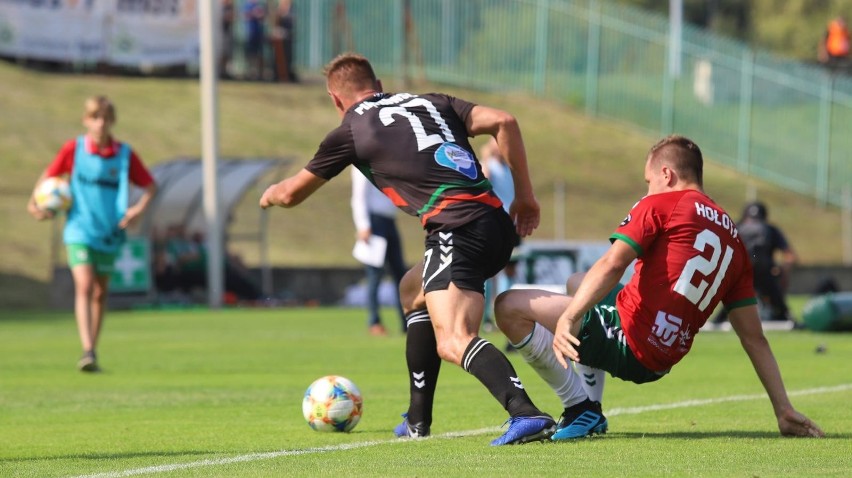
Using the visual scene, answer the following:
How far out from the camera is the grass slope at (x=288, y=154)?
28516 millimetres

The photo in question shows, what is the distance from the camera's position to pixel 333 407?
7.52 metres

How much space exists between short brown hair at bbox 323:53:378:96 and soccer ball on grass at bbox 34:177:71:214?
213 inches

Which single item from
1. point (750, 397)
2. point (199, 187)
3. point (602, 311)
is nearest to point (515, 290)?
point (602, 311)

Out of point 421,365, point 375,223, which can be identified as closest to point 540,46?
point 375,223

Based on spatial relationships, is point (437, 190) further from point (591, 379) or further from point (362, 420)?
point (362, 420)

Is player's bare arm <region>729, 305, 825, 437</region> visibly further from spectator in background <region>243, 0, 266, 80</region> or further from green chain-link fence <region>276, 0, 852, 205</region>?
spectator in background <region>243, 0, 266, 80</region>

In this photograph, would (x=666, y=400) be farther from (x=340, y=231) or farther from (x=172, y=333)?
(x=340, y=231)

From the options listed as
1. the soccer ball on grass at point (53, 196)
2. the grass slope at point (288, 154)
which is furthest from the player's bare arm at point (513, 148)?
the grass slope at point (288, 154)

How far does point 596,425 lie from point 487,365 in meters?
0.77

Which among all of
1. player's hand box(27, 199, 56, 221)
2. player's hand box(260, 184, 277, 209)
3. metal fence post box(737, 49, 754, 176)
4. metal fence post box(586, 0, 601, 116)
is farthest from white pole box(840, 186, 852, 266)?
player's hand box(260, 184, 277, 209)

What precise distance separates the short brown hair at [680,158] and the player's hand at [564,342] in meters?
0.97

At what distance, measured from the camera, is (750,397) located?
9.20 m

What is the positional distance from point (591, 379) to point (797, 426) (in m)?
1.08

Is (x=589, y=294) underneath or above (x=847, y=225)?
above
